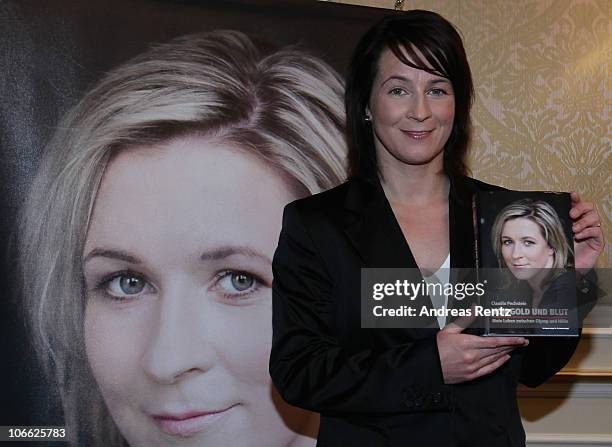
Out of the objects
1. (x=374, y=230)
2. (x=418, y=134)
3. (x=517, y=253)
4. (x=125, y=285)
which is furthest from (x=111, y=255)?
(x=517, y=253)

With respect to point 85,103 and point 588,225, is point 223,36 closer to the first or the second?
point 85,103

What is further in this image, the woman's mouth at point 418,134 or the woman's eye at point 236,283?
the woman's eye at point 236,283

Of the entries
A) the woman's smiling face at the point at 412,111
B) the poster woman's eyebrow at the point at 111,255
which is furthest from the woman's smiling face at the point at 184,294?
the woman's smiling face at the point at 412,111

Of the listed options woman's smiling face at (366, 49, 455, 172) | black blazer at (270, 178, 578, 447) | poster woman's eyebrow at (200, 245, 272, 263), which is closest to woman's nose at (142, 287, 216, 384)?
poster woman's eyebrow at (200, 245, 272, 263)

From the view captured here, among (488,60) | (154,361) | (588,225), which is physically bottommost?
(154,361)

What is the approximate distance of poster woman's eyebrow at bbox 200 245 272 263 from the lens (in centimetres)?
219

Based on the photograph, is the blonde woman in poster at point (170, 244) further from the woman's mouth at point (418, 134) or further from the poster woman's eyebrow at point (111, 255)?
the woman's mouth at point (418, 134)

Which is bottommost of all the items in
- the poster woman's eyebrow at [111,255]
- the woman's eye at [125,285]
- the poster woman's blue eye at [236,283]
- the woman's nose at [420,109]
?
the woman's eye at [125,285]

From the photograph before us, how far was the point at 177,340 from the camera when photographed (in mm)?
2152

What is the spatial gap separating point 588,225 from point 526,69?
3.71 ft

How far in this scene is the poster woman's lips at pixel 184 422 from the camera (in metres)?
2.15

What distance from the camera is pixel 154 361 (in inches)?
84.0

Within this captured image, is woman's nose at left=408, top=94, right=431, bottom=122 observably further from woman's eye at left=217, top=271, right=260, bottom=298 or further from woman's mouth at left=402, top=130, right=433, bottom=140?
woman's eye at left=217, top=271, right=260, bottom=298

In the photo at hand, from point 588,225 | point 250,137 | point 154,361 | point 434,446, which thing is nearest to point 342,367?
point 434,446
